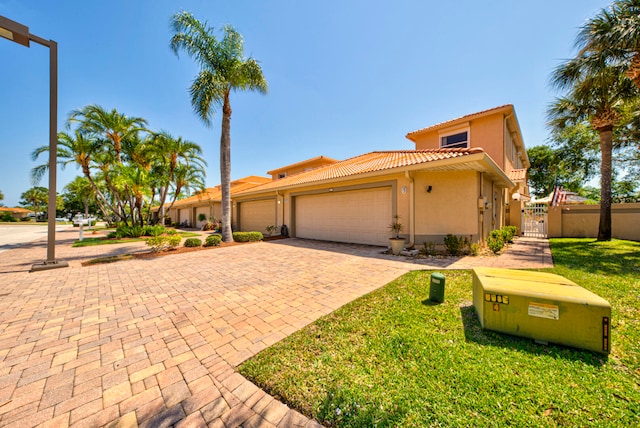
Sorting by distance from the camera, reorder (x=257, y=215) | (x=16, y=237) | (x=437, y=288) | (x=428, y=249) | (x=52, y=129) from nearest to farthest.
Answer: (x=437, y=288) < (x=52, y=129) < (x=428, y=249) < (x=16, y=237) < (x=257, y=215)

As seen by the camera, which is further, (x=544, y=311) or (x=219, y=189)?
(x=219, y=189)

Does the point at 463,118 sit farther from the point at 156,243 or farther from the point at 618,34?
the point at 156,243

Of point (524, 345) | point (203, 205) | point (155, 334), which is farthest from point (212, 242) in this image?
point (203, 205)

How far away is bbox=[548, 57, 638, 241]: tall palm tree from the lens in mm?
9469

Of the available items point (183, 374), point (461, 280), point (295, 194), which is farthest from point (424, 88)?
point (183, 374)

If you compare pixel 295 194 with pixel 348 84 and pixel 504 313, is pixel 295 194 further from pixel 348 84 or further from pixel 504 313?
pixel 504 313

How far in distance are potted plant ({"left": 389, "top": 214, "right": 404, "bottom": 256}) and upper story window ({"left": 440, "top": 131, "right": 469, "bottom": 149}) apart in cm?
795

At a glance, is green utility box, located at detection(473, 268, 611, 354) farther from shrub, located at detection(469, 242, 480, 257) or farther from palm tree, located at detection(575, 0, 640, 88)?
palm tree, located at detection(575, 0, 640, 88)

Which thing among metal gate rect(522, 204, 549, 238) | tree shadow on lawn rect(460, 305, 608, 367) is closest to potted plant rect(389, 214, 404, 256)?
tree shadow on lawn rect(460, 305, 608, 367)

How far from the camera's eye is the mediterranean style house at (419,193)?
885 centimetres

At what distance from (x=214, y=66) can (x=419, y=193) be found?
36.9 feet

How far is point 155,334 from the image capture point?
3316 mm

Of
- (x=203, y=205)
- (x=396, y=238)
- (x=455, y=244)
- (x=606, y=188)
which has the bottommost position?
(x=455, y=244)

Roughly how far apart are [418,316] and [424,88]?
1233 cm
